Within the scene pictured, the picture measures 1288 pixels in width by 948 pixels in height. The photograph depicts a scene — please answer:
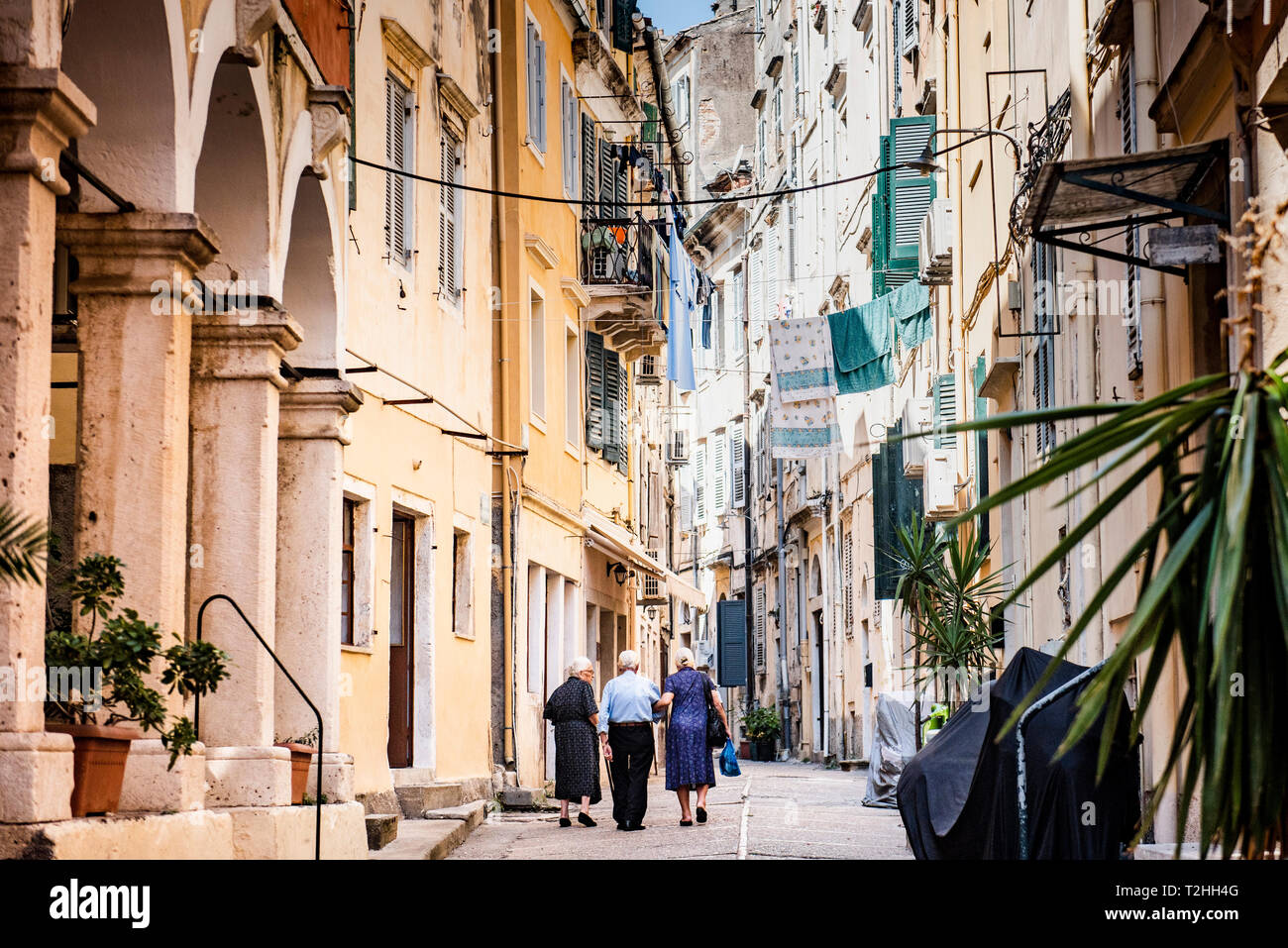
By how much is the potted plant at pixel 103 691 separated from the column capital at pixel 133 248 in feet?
4.73

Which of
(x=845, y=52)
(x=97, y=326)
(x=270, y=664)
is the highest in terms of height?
(x=845, y=52)

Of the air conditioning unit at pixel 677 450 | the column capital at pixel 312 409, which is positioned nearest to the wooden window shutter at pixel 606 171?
the column capital at pixel 312 409

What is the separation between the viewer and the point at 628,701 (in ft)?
55.1

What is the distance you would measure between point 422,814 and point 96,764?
8523mm

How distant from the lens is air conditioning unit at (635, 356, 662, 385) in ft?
114

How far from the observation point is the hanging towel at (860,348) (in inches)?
1041

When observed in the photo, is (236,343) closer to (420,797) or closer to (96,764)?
(96,764)

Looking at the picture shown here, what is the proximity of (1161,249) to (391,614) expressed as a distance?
9.38m

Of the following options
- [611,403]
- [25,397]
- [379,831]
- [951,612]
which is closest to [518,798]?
[951,612]

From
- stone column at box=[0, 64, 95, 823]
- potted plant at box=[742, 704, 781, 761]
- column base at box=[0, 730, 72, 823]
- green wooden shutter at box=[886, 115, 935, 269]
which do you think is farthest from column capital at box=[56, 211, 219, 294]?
potted plant at box=[742, 704, 781, 761]

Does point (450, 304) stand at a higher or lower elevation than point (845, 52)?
lower

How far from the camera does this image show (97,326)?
9.02 metres

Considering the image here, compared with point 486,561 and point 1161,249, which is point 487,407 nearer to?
point 486,561

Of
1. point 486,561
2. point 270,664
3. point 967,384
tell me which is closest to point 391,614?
point 486,561
